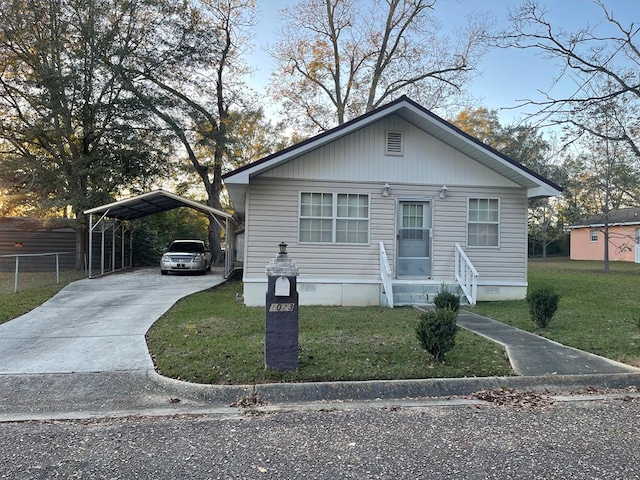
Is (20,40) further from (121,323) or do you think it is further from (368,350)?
(368,350)

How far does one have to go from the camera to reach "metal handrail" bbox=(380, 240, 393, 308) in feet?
32.5

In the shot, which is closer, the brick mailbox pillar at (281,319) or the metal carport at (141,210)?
the brick mailbox pillar at (281,319)

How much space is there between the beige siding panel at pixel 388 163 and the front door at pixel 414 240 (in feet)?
2.36

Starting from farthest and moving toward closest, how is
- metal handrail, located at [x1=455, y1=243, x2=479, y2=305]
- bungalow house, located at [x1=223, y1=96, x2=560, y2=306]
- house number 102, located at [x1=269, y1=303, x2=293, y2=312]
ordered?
bungalow house, located at [x1=223, y1=96, x2=560, y2=306] → metal handrail, located at [x1=455, y1=243, x2=479, y2=305] → house number 102, located at [x1=269, y1=303, x2=293, y2=312]

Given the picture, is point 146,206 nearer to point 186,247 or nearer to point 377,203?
point 186,247

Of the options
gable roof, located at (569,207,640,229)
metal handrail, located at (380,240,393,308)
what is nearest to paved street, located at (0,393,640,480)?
metal handrail, located at (380,240,393,308)

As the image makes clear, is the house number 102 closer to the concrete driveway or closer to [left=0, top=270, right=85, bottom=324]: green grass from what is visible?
the concrete driveway

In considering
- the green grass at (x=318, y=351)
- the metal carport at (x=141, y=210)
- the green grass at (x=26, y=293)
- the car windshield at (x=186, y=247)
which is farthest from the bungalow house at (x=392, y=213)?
the car windshield at (x=186, y=247)

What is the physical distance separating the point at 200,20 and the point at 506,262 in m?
18.9

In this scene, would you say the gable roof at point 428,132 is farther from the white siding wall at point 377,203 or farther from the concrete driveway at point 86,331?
the concrete driveway at point 86,331

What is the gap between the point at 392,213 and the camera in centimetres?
1072

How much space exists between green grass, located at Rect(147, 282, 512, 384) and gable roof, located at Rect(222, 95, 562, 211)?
3430 mm

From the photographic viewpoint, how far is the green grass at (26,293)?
8969 mm

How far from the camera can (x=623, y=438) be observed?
361cm
